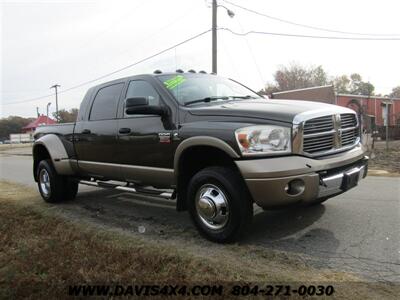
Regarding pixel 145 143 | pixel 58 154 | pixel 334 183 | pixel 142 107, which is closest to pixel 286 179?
pixel 334 183

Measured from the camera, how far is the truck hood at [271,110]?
4176 millimetres

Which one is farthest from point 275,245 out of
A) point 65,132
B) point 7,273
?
point 65,132

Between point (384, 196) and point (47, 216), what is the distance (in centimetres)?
515

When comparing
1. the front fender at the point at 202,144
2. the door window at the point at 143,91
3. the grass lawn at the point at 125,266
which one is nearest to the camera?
the grass lawn at the point at 125,266

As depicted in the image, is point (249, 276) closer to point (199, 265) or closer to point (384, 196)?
point (199, 265)

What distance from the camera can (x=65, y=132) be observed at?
714 centimetres

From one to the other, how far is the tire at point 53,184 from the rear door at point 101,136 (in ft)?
2.79

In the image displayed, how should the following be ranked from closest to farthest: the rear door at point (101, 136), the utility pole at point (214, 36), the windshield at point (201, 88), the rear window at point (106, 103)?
the windshield at point (201, 88) < the rear door at point (101, 136) < the rear window at point (106, 103) < the utility pole at point (214, 36)

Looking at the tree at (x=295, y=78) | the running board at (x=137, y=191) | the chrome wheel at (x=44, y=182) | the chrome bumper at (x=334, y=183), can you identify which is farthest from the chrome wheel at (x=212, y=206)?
the tree at (x=295, y=78)

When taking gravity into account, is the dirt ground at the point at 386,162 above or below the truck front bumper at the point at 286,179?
below

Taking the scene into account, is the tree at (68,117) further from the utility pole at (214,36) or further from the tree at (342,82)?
the tree at (342,82)

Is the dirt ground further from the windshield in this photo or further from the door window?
the door window

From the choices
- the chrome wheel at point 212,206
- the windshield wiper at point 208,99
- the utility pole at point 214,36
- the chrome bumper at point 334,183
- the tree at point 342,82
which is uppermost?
the tree at point 342,82

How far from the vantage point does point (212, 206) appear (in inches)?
175
